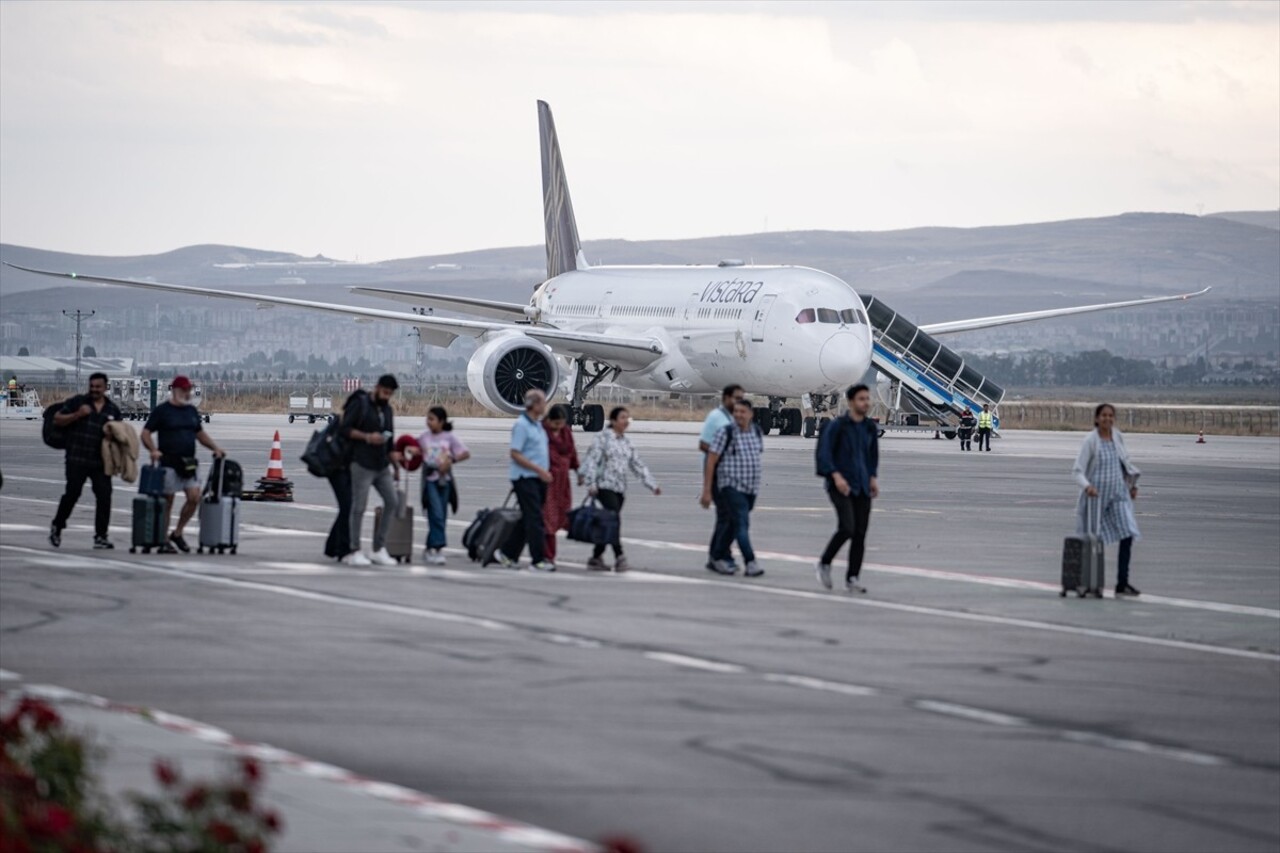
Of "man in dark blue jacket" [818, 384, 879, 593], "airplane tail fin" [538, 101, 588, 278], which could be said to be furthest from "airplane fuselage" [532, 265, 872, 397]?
"man in dark blue jacket" [818, 384, 879, 593]

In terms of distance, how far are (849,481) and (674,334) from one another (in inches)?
1388

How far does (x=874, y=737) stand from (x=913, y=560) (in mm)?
11119

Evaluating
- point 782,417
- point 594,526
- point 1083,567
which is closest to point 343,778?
point 1083,567

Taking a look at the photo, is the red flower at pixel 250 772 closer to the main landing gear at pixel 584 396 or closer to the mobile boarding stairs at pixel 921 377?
the main landing gear at pixel 584 396

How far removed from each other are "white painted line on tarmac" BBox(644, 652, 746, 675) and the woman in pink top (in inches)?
271

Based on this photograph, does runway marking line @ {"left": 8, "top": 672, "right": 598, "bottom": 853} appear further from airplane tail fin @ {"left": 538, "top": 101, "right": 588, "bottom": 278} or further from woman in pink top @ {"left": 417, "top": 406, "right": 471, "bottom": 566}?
airplane tail fin @ {"left": 538, "top": 101, "right": 588, "bottom": 278}

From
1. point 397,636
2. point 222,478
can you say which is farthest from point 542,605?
point 222,478

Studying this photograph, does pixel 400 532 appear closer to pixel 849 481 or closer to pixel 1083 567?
pixel 849 481

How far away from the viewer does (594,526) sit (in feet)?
69.1

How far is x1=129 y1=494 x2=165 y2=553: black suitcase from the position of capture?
21594 millimetres

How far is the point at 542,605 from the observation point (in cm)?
1798

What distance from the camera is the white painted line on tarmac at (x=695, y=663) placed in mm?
14312

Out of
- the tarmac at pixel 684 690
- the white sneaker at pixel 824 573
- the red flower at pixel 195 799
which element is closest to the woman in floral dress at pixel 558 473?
the tarmac at pixel 684 690

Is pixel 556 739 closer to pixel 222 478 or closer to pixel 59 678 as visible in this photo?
pixel 59 678
